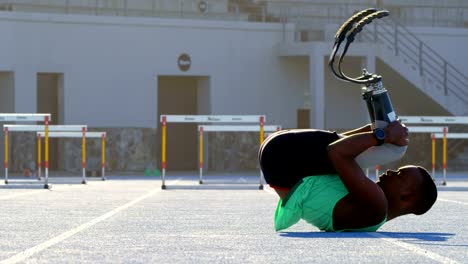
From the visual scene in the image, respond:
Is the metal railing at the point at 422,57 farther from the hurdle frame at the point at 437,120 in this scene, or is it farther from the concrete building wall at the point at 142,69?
the hurdle frame at the point at 437,120

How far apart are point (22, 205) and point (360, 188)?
20.5 ft

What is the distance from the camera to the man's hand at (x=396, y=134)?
9.37m

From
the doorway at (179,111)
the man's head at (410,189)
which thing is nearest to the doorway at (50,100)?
the doorway at (179,111)

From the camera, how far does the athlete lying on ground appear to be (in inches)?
374

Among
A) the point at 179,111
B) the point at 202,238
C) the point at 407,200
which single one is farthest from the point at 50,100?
the point at 202,238

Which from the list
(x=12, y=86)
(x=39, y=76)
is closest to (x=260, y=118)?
(x=12, y=86)

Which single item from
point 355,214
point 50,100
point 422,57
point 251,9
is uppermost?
point 251,9

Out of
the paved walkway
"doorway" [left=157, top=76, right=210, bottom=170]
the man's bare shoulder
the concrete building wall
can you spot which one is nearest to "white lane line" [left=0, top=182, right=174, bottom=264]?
the paved walkway

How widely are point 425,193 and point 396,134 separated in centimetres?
57

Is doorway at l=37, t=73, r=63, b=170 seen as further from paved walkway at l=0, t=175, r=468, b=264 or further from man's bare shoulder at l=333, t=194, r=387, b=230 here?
man's bare shoulder at l=333, t=194, r=387, b=230

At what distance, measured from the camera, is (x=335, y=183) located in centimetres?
977

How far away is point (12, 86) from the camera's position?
35969mm

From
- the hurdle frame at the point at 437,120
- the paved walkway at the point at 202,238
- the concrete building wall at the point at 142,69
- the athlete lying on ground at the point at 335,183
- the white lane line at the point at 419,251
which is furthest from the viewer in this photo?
the concrete building wall at the point at 142,69

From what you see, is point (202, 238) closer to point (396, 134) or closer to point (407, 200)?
point (396, 134)
